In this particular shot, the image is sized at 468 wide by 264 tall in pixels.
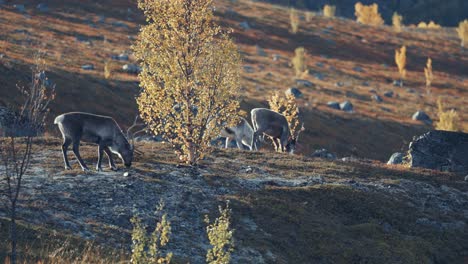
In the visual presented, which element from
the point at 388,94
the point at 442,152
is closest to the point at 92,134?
the point at 442,152

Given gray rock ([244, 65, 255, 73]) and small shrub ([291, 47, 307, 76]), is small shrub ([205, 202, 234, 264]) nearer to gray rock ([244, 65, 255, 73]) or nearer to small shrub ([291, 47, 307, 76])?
gray rock ([244, 65, 255, 73])

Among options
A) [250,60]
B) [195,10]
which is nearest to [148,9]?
[195,10]

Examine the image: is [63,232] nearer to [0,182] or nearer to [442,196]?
[0,182]

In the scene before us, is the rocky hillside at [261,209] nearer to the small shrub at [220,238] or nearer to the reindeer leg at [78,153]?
the reindeer leg at [78,153]

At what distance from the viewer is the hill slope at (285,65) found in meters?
63.1

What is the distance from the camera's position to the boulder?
34031 mm

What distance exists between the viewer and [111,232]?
1867cm

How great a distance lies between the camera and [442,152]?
34594 mm

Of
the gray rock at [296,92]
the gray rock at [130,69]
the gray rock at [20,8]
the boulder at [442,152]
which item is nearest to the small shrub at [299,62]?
the gray rock at [296,92]

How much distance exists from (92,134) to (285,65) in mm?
85749

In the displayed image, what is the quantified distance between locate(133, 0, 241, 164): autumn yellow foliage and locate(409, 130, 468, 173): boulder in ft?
40.5

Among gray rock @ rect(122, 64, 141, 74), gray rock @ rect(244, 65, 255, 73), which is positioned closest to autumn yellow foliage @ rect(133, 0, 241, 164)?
gray rock @ rect(122, 64, 141, 74)

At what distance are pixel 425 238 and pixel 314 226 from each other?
446cm

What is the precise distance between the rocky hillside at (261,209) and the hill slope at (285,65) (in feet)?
26.9
